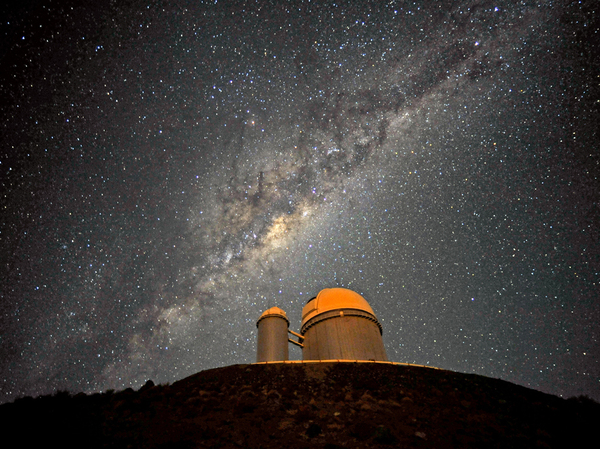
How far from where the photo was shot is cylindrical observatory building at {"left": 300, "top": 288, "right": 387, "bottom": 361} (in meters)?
14.4

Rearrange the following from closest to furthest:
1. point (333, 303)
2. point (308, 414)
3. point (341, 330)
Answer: point (308, 414), point (341, 330), point (333, 303)

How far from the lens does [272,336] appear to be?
1457 centimetres

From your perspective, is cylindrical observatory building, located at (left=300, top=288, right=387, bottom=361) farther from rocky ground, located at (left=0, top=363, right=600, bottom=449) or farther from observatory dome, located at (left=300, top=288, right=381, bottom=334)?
rocky ground, located at (left=0, top=363, right=600, bottom=449)

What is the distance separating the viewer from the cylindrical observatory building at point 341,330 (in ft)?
47.2

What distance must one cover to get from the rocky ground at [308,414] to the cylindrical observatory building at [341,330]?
352cm

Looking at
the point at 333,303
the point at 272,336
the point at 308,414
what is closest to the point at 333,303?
the point at 333,303

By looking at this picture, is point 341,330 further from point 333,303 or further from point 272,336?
point 272,336

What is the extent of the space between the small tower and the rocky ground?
3178mm

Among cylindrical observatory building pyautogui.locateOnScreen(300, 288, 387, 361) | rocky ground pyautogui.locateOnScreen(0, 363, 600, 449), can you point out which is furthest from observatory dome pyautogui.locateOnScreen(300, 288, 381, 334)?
rocky ground pyautogui.locateOnScreen(0, 363, 600, 449)

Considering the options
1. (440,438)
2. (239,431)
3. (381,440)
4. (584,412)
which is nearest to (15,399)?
(239,431)

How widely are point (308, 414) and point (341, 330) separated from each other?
23.8ft

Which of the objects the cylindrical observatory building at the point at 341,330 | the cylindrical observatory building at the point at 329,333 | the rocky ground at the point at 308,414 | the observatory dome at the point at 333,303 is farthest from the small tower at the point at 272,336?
the rocky ground at the point at 308,414

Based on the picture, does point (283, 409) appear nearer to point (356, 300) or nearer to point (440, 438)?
point (440, 438)

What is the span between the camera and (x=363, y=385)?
984 centimetres
